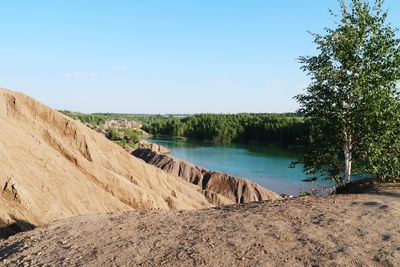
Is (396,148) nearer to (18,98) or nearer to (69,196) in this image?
(69,196)

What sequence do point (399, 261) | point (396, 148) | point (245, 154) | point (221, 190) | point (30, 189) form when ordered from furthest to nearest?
point (245, 154) → point (221, 190) → point (30, 189) → point (396, 148) → point (399, 261)

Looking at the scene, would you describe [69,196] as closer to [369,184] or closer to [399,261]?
[369,184]

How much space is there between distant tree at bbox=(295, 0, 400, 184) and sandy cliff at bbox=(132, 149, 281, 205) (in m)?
19.9

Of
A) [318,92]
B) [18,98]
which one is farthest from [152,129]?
[318,92]

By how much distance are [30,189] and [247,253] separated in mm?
11700

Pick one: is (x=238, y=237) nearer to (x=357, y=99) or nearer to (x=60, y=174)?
(x=357, y=99)

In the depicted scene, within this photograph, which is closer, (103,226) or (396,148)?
(103,226)

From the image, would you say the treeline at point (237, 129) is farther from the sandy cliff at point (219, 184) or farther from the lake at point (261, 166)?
the sandy cliff at point (219, 184)

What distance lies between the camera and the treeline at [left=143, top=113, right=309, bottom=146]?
112 metres

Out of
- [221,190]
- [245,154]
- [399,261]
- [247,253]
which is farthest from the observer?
[245,154]

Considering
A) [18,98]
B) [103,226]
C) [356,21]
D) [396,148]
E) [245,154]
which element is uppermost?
[356,21]

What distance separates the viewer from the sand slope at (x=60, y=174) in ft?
54.4

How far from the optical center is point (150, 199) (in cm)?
2391

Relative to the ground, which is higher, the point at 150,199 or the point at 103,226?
the point at 103,226
